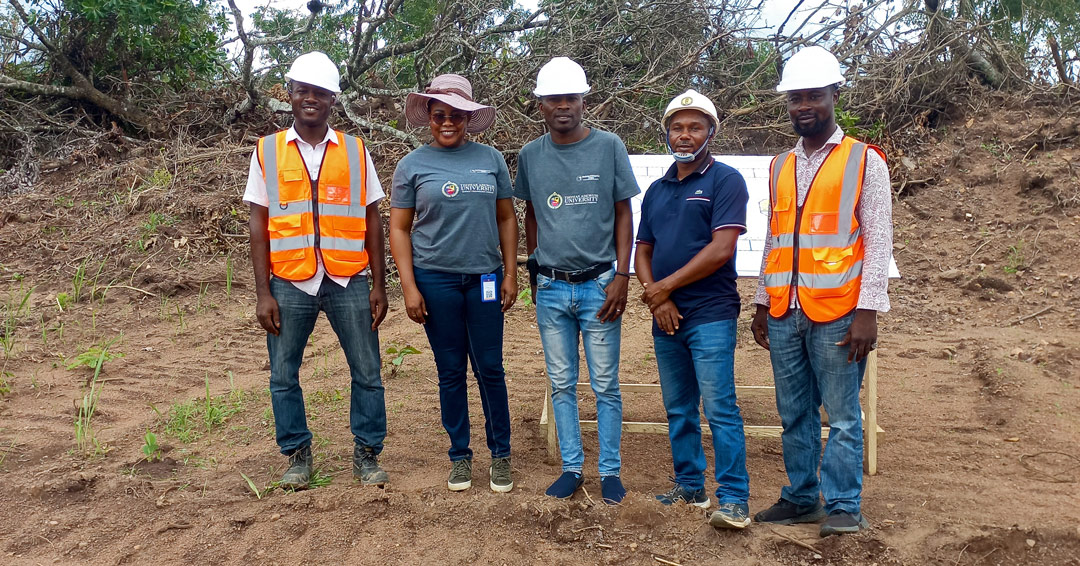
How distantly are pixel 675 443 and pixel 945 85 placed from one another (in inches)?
287

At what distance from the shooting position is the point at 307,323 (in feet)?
12.1

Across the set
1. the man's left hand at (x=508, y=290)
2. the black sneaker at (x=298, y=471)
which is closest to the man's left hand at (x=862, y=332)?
the man's left hand at (x=508, y=290)

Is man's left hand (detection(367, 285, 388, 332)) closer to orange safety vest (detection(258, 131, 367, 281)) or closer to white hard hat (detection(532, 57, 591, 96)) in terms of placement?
orange safety vest (detection(258, 131, 367, 281))

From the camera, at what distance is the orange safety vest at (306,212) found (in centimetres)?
358

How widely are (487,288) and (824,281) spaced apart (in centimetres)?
144

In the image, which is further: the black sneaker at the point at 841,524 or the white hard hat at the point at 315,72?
the white hard hat at the point at 315,72

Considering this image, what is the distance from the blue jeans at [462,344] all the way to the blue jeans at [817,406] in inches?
49.1

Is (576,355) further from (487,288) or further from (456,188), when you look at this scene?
(456,188)

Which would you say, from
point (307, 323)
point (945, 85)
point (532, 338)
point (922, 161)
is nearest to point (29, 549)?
point (307, 323)

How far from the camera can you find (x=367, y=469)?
12.7ft

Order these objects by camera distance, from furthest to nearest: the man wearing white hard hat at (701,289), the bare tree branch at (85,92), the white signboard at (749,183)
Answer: the bare tree branch at (85,92), the white signboard at (749,183), the man wearing white hard hat at (701,289)

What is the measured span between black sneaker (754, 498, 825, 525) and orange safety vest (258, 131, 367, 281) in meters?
2.12

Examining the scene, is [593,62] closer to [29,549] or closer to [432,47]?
[432,47]

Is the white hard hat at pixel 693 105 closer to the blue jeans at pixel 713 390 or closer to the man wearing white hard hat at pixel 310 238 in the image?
the blue jeans at pixel 713 390
